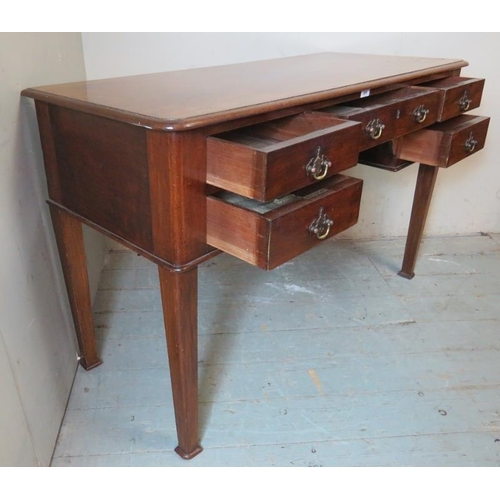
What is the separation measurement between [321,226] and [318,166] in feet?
0.39

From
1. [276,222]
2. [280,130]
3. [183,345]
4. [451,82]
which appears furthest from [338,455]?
[451,82]

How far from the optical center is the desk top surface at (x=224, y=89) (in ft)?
2.74

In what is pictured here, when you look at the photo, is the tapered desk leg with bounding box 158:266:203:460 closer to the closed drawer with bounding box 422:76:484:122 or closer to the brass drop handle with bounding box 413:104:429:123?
the brass drop handle with bounding box 413:104:429:123

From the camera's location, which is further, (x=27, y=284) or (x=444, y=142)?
(x=444, y=142)

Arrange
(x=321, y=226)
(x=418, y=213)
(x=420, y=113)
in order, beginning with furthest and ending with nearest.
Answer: (x=418, y=213) → (x=420, y=113) → (x=321, y=226)

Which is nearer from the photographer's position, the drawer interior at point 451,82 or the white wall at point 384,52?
the drawer interior at point 451,82

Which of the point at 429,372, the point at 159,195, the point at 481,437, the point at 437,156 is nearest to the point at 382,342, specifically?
the point at 429,372

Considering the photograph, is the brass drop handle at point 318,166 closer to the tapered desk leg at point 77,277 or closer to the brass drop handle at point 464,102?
the tapered desk leg at point 77,277

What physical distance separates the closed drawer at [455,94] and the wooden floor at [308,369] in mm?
644

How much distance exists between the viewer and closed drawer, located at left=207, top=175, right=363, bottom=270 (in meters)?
0.84

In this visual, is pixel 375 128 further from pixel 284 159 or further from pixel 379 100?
pixel 284 159

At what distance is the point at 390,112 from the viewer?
1160mm

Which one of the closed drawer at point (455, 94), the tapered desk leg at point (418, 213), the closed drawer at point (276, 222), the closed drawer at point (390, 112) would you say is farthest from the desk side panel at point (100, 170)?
the tapered desk leg at point (418, 213)
